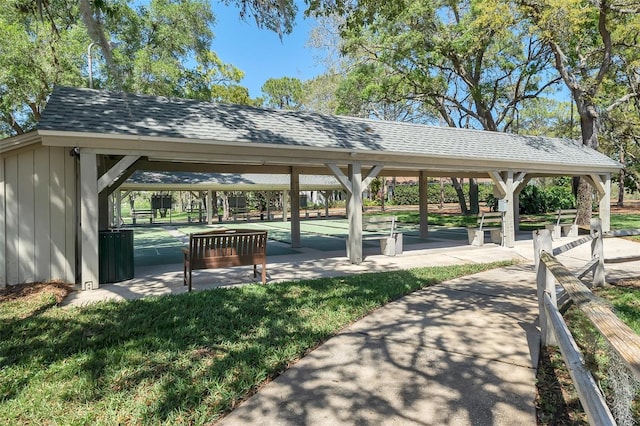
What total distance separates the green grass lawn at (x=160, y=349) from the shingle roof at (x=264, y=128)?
10.4 feet

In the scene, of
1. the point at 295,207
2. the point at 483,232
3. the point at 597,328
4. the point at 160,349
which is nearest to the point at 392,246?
the point at 483,232

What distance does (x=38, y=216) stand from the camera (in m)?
6.55

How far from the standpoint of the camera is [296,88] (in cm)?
3822

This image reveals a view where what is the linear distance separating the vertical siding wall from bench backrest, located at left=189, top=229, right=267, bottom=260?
2.39 metres

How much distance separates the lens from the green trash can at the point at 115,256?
22.7ft

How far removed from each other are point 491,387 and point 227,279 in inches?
203

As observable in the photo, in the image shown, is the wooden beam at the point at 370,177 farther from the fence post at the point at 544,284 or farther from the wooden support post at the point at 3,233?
the wooden support post at the point at 3,233

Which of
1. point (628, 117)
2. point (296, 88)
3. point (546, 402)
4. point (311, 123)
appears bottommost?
point (546, 402)

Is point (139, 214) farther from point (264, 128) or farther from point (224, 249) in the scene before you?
point (224, 249)

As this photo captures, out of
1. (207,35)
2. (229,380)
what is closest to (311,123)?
(229,380)

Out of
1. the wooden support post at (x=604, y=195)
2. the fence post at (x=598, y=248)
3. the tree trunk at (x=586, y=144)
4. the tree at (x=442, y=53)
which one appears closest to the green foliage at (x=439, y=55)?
the tree at (x=442, y=53)

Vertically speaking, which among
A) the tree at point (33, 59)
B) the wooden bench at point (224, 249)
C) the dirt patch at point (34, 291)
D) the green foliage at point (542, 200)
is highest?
the tree at point (33, 59)

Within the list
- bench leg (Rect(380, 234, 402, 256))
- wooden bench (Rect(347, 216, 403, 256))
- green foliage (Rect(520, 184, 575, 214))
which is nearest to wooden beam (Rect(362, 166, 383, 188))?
wooden bench (Rect(347, 216, 403, 256))

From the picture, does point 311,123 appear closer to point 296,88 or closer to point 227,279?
point 227,279
